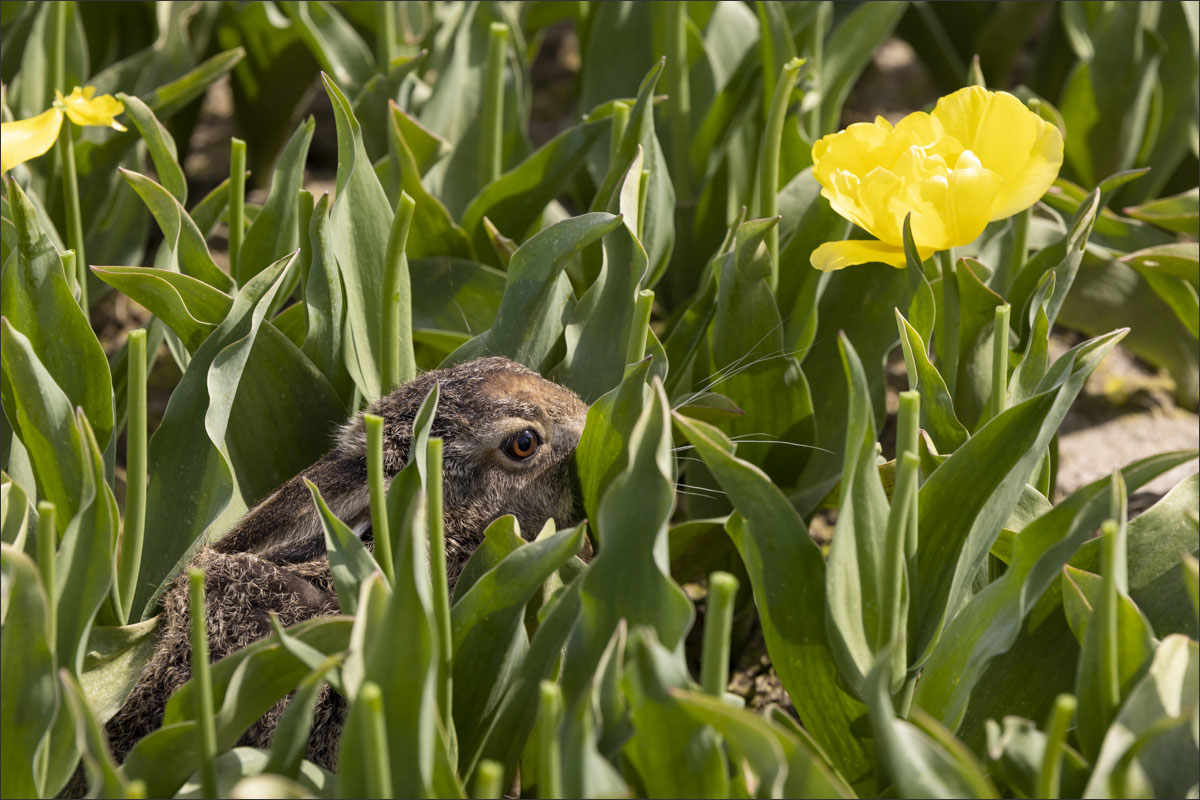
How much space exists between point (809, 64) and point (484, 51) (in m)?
0.95

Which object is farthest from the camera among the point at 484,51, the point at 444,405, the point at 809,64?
the point at 484,51

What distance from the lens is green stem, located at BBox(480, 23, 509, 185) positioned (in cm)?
319

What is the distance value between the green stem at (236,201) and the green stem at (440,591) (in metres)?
1.19

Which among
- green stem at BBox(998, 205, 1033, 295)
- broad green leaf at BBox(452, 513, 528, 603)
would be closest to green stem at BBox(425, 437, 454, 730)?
broad green leaf at BBox(452, 513, 528, 603)

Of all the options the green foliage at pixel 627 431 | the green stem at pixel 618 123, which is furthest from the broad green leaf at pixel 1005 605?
the green stem at pixel 618 123

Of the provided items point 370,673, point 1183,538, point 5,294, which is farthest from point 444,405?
point 1183,538

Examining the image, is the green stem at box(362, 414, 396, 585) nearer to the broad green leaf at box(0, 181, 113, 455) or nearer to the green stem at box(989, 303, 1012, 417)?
the broad green leaf at box(0, 181, 113, 455)

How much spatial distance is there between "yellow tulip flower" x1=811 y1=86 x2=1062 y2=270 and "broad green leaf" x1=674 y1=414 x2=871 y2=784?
0.50m

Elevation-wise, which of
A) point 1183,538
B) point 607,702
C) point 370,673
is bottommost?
point 1183,538

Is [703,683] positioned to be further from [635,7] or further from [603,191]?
[635,7]

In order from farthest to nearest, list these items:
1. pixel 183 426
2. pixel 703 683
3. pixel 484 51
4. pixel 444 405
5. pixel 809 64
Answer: pixel 484 51
pixel 809 64
pixel 444 405
pixel 183 426
pixel 703 683

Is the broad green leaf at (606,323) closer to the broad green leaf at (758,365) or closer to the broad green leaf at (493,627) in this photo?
the broad green leaf at (758,365)

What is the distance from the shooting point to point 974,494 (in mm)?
2016

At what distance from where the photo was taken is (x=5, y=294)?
2.43 meters
